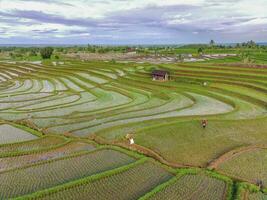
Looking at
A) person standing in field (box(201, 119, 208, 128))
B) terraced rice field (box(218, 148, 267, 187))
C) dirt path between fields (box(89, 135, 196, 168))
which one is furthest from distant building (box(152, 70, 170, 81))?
terraced rice field (box(218, 148, 267, 187))

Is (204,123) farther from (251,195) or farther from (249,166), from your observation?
(251,195)

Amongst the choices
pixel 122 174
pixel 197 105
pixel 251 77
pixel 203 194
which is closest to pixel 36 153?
pixel 122 174

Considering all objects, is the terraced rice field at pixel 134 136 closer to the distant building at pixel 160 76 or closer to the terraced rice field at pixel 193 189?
the terraced rice field at pixel 193 189

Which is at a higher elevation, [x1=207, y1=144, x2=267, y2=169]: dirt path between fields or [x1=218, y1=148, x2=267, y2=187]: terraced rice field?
[x1=207, y1=144, x2=267, y2=169]: dirt path between fields

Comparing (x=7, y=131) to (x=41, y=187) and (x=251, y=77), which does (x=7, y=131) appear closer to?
(x=41, y=187)

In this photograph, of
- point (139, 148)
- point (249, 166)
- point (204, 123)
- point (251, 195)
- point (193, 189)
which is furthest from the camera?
point (204, 123)

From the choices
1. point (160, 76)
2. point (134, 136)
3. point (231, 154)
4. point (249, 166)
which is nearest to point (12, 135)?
point (134, 136)

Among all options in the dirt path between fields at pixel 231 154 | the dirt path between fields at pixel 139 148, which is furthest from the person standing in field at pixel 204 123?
the dirt path between fields at pixel 139 148

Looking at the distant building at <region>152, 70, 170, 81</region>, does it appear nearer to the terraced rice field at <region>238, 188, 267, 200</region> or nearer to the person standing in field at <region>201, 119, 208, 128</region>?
the person standing in field at <region>201, 119, 208, 128</region>
